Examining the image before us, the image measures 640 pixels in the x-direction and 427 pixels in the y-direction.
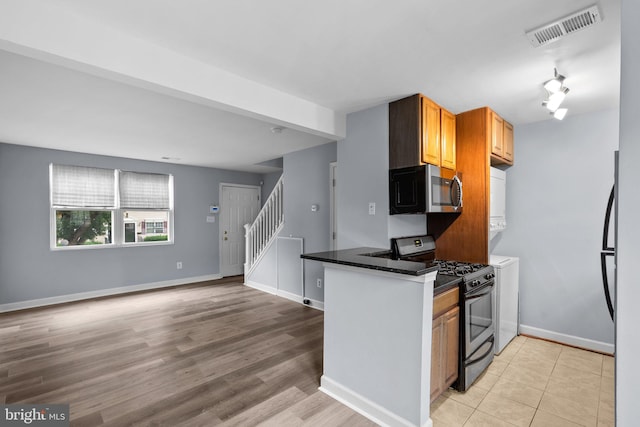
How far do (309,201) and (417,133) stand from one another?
7.77ft

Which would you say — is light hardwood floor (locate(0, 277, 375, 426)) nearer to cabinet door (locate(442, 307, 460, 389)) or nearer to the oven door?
cabinet door (locate(442, 307, 460, 389))

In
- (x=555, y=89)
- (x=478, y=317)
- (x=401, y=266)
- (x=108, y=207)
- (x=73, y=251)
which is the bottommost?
(x=478, y=317)

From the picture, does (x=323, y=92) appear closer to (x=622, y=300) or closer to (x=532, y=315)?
(x=622, y=300)

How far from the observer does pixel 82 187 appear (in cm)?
514

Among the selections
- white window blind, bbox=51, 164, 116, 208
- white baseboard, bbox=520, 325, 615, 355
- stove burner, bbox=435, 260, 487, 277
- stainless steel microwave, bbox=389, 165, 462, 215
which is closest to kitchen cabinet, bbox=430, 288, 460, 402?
stove burner, bbox=435, 260, 487, 277

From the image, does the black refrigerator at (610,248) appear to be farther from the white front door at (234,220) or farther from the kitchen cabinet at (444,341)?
the white front door at (234,220)

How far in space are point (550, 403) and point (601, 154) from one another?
8.32 feet

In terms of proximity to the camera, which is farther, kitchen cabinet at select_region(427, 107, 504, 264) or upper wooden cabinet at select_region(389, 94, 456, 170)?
kitchen cabinet at select_region(427, 107, 504, 264)

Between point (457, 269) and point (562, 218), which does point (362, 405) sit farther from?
point (562, 218)

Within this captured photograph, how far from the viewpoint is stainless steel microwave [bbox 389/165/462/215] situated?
277 centimetres

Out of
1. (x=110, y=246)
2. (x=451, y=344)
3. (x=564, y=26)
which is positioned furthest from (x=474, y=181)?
(x=110, y=246)

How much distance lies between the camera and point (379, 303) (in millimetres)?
2057

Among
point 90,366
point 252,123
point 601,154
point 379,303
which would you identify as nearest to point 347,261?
point 379,303

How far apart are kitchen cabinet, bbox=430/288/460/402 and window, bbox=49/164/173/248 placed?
558cm
